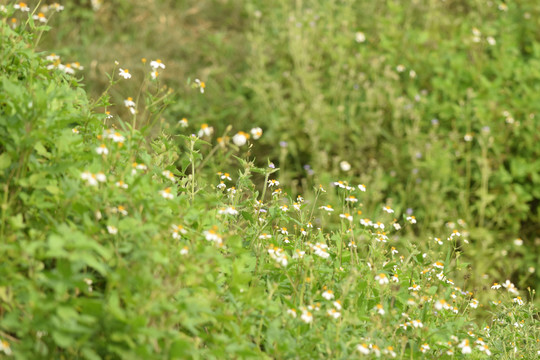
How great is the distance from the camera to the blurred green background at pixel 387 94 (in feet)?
14.4

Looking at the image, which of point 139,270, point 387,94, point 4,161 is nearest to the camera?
point 139,270

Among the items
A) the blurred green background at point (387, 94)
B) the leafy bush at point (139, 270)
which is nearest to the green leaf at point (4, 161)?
the leafy bush at point (139, 270)

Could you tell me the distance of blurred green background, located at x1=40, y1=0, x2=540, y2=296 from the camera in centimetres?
440

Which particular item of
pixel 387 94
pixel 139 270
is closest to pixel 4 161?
Answer: pixel 139 270

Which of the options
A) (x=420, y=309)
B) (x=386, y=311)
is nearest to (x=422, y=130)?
(x=420, y=309)

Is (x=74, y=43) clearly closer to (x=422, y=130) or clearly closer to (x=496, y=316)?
(x=422, y=130)

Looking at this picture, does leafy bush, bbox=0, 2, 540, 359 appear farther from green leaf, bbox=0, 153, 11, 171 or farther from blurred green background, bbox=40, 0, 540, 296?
Answer: blurred green background, bbox=40, 0, 540, 296

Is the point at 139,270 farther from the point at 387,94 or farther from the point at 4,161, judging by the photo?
the point at 387,94

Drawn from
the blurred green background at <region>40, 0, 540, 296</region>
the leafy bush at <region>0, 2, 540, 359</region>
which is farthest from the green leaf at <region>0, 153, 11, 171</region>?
the blurred green background at <region>40, 0, 540, 296</region>

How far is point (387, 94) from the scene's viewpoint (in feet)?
16.3

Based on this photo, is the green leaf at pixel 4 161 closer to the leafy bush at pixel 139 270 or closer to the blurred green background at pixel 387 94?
the leafy bush at pixel 139 270

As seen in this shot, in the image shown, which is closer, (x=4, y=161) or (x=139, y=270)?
(x=139, y=270)

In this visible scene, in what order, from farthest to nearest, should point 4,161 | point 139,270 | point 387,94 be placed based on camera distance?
point 387,94
point 4,161
point 139,270

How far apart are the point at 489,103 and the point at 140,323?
12.5 ft
